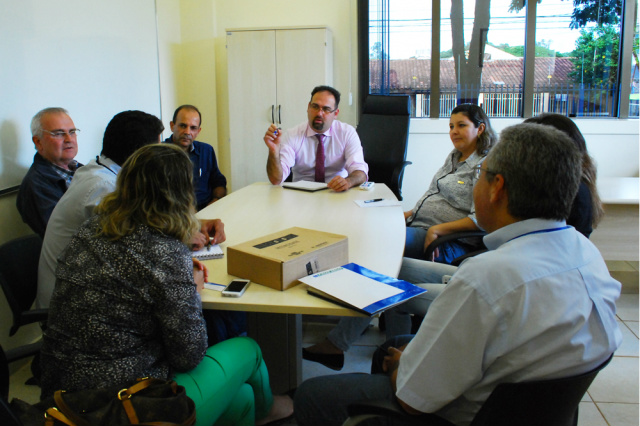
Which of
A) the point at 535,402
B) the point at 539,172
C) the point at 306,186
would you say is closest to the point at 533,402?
the point at 535,402

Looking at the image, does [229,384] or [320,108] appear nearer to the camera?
[229,384]

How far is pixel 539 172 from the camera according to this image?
1124 millimetres

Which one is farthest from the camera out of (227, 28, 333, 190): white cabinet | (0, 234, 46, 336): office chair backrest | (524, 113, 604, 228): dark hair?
(227, 28, 333, 190): white cabinet

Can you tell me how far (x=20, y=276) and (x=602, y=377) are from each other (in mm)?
2526

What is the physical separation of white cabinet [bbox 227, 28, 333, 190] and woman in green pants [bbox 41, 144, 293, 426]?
11.2 ft

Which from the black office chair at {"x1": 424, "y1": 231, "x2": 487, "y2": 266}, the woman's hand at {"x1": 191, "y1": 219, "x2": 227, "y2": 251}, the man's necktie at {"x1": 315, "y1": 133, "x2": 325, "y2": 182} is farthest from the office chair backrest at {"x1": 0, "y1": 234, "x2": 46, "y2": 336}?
the man's necktie at {"x1": 315, "y1": 133, "x2": 325, "y2": 182}

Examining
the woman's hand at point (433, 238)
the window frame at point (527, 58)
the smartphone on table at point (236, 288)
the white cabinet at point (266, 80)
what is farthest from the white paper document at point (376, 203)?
the window frame at point (527, 58)

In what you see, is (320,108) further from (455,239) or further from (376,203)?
(455,239)

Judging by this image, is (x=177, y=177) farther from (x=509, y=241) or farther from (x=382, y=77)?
(x=382, y=77)

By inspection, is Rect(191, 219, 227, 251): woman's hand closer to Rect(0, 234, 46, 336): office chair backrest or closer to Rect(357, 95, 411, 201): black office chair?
Rect(0, 234, 46, 336): office chair backrest

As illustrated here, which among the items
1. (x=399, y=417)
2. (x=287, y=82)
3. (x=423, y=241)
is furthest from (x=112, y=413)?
(x=287, y=82)

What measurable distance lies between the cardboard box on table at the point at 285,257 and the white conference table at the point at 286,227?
1.4 inches

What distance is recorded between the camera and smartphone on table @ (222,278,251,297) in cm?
152

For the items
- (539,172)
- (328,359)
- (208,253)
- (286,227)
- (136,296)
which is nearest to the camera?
(539,172)
